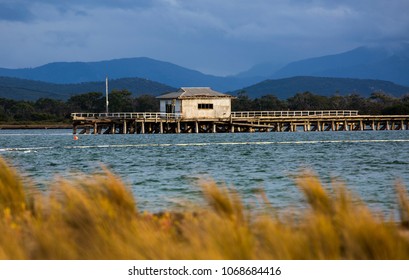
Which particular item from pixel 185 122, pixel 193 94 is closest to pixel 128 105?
pixel 185 122

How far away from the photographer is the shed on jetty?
81.9 metres

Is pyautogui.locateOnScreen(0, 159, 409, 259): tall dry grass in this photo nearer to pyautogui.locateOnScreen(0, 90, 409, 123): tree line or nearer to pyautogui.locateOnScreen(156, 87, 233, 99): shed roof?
pyautogui.locateOnScreen(156, 87, 233, 99): shed roof

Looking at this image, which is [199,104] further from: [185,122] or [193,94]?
[185,122]

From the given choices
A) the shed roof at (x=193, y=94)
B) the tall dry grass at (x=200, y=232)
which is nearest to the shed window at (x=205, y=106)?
the shed roof at (x=193, y=94)

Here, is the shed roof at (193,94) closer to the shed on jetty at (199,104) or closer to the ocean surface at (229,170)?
the shed on jetty at (199,104)

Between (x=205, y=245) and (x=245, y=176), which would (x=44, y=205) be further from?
(x=245, y=176)

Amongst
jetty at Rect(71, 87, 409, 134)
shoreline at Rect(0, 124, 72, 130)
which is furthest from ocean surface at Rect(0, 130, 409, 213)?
shoreline at Rect(0, 124, 72, 130)

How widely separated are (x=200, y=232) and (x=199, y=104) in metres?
74.4

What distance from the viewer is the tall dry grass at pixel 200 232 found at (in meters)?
7.38

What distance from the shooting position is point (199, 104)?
82375 millimetres

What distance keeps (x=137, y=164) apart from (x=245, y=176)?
869 cm

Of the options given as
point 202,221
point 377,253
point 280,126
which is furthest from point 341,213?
point 280,126

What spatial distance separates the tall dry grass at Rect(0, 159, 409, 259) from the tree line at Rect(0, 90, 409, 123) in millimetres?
131223
